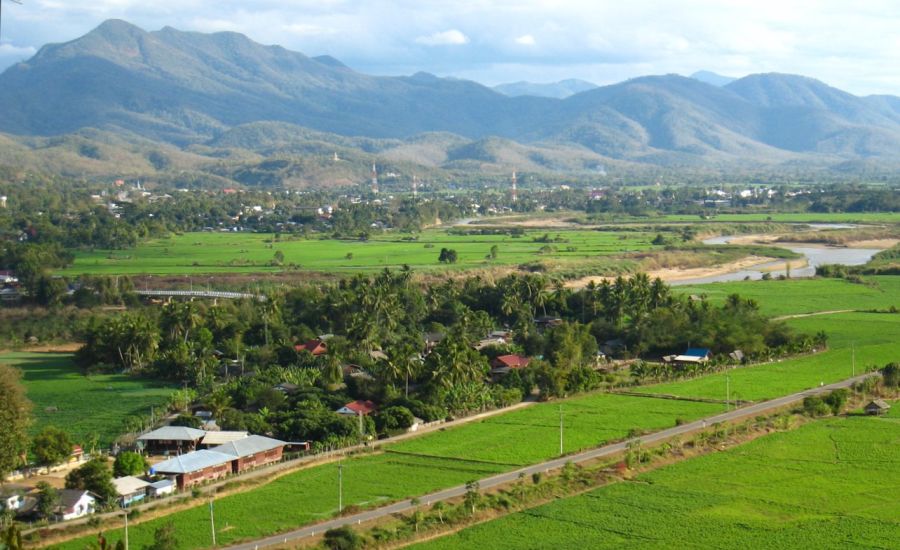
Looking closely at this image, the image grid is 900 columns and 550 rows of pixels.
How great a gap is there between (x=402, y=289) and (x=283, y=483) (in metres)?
35.8

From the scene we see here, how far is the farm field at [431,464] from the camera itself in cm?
3334

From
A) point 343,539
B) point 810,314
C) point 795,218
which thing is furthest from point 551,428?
point 795,218

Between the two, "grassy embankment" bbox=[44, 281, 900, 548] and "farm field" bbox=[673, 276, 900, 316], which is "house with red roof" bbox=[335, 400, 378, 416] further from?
"farm field" bbox=[673, 276, 900, 316]

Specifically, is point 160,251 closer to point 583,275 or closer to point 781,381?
point 583,275

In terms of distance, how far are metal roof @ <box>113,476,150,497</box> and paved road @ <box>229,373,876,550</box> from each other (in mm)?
6544

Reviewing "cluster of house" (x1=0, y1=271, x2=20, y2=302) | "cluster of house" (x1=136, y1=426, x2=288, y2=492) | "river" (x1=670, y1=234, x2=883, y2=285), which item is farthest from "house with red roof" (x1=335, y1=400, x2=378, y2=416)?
"river" (x1=670, y1=234, x2=883, y2=285)

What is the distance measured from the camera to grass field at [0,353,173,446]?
151 feet

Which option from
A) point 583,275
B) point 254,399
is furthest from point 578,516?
point 583,275

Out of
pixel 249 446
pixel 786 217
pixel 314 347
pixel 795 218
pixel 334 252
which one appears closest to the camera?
pixel 249 446

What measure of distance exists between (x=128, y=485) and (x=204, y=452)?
11.8 ft

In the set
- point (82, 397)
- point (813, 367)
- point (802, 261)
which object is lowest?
point (813, 367)

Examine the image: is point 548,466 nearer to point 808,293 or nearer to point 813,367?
point 813,367

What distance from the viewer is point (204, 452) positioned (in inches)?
1555

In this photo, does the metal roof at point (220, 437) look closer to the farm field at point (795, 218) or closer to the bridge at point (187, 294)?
the bridge at point (187, 294)
